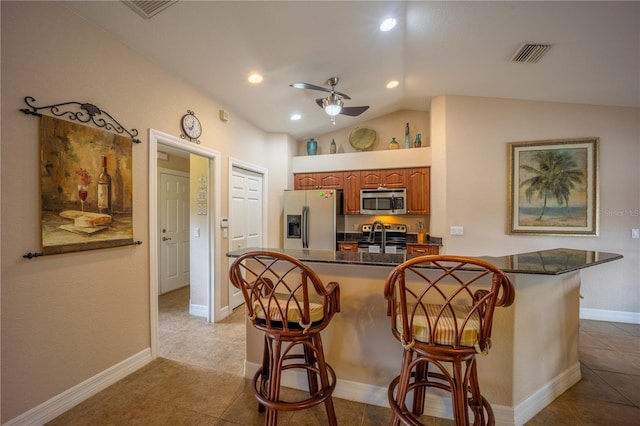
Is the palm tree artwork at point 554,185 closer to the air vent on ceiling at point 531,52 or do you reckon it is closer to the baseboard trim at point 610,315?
the baseboard trim at point 610,315

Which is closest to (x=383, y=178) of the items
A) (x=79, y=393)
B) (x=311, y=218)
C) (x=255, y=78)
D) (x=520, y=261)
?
(x=311, y=218)

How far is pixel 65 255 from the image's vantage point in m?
1.70

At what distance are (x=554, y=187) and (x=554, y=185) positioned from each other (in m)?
0.03

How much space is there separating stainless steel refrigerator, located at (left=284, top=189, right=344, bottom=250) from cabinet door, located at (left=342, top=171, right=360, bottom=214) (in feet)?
0.81

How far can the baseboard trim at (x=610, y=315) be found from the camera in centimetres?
307

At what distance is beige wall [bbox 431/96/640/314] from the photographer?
309 centimetres

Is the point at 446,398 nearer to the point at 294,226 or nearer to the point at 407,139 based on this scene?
the point at 294,226

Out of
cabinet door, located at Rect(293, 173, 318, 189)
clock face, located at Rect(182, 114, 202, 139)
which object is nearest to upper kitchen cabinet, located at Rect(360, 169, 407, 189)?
cabinet door, located at Rect(293, 173, 318, 189)

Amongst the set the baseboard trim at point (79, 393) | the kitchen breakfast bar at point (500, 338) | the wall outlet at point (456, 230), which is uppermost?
the wall outlet at point (456, 230)

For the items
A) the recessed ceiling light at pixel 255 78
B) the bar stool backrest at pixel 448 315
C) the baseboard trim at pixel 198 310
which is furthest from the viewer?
the baseboard trim at pixel 198 310

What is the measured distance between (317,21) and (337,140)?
2.84 m

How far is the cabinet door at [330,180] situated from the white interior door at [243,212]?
107 centimetres

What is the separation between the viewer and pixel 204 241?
11.0 ft

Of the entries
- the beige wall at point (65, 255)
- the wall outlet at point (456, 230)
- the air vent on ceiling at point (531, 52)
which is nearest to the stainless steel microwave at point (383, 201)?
the wall outlet at point (456, 230)
